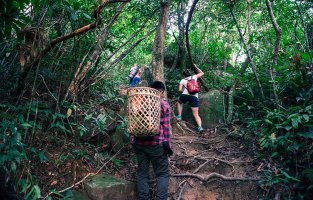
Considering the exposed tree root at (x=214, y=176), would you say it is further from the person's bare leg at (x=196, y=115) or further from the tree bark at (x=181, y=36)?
the tree bark at (x=181, y=36)

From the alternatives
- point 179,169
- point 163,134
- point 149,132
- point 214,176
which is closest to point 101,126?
point 163,134

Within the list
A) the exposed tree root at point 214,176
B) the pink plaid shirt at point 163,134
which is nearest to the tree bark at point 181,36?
the exposed tree root at point 214,176

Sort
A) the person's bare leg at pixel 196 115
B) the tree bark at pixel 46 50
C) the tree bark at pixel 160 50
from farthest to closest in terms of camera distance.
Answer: the person's bare leg at pixel 196 115
the tree bark at pixel 160 50
the tree bark at pixel 46 50

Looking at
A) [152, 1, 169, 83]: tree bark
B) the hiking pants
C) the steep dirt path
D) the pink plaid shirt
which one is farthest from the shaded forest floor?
[152, 1, 169, 83]: tree bark

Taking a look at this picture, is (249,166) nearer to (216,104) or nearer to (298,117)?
(298,117)

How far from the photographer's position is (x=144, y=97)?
361 centimetres

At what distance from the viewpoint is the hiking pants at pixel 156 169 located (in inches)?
156

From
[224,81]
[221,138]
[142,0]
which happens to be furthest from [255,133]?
[142,0]

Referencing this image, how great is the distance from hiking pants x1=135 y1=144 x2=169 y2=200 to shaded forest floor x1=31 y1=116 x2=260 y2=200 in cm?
64

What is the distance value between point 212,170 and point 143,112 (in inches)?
92.5

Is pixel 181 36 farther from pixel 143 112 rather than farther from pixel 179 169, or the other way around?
pixel 143 112

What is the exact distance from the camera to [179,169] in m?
5.20

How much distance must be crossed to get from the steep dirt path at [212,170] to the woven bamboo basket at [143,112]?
5.08 ft

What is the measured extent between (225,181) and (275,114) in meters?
1.51
